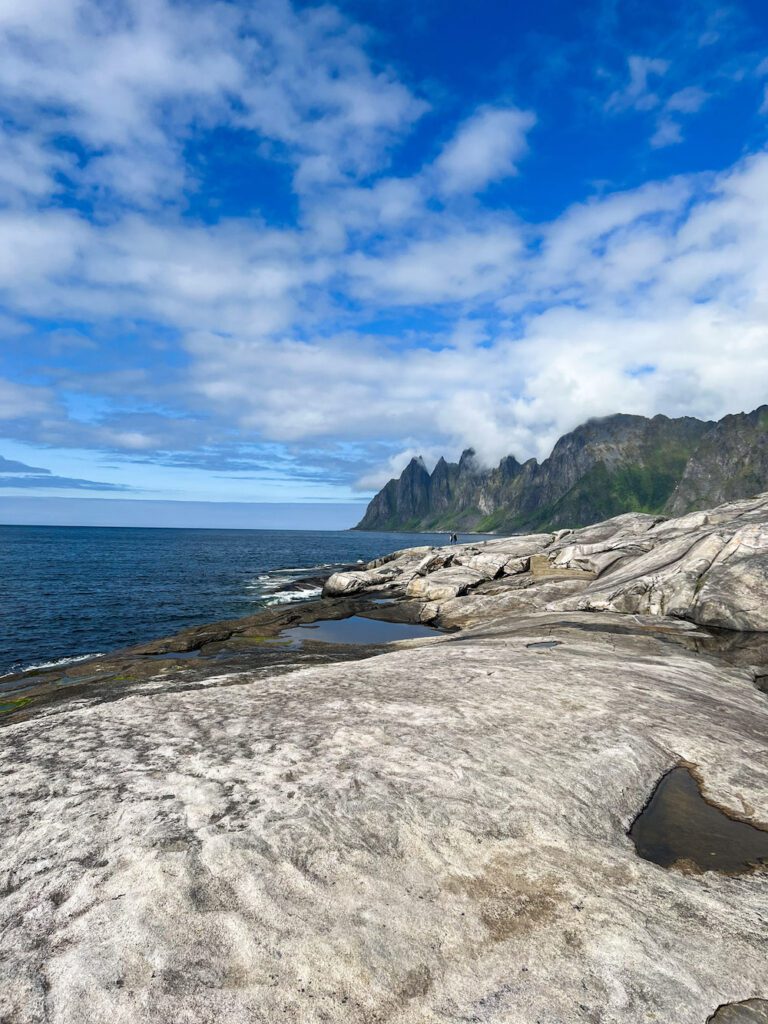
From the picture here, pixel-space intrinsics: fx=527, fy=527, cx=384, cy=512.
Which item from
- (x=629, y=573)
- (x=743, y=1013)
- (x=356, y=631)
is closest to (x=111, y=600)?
(x=356, y=631)

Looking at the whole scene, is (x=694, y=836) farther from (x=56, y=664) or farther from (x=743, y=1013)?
(x=56, y=664)

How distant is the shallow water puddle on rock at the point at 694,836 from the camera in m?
8.69

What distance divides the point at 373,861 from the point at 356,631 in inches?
1371

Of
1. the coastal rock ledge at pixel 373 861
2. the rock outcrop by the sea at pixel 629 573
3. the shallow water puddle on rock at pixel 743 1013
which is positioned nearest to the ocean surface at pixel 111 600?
the rock outcrop by the sea at pixel 629 573

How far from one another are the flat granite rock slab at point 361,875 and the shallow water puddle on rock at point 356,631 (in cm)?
2492

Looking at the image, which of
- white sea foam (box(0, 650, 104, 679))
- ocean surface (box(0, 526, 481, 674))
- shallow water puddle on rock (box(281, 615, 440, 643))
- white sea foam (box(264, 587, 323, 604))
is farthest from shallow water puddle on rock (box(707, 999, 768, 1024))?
white sea foam (box(264, 587, 323, 604))

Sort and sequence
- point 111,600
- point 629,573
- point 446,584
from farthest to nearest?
point 111,600 → point 446,584 → point 629,573

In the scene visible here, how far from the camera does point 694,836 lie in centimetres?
929

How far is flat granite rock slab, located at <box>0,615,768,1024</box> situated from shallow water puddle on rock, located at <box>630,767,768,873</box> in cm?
36

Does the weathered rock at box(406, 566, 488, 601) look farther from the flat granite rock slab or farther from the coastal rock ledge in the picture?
the flat granite rock slab

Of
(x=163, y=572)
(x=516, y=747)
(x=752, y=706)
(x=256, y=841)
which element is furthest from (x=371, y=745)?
(x=163, y=572)

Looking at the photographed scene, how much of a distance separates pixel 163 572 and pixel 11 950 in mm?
102540

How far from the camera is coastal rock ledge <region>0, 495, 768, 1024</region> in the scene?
18.1ft

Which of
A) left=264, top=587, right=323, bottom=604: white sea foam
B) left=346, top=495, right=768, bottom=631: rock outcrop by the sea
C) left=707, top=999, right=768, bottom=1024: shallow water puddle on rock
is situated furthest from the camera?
left=264, top=587, right=323, bottom=604: white sea foam
